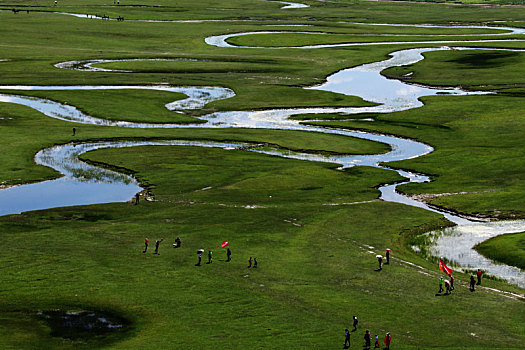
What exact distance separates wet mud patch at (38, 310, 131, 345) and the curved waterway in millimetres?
25330

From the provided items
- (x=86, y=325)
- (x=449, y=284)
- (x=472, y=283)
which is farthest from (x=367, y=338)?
(x=86, y=325)

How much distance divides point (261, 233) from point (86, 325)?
2139 centimetres

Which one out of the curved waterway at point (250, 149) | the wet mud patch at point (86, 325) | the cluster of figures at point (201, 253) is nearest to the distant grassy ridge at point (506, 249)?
the curved waterway at point (250, 149)

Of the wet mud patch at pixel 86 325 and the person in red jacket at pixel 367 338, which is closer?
the person in red jacket at pixel 367 338

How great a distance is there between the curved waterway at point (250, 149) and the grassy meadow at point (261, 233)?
1.95 metres

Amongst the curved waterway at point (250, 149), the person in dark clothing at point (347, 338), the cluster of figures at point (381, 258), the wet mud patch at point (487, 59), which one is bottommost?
the curved waterway at point (250, 149)

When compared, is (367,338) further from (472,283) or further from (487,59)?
(487,59)

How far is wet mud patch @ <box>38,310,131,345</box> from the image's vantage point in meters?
43.4

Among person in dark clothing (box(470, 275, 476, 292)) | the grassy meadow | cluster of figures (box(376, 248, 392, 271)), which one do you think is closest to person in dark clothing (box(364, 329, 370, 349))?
the grassy meadow

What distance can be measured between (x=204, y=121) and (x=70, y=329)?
2786 inches

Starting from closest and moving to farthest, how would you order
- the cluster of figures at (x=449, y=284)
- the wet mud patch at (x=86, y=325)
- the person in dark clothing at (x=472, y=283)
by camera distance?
1. the wet mud patch at (x=86, y=325)
2. the cluster of figures at (x=449, y=284)
3. the person in dark clothing at (x=472, y=283)

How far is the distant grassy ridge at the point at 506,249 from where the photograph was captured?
57625 millimetres

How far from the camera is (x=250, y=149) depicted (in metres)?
95.0

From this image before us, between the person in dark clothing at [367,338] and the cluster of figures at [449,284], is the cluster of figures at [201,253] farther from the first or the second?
the person in dark clothing at [367,338]
